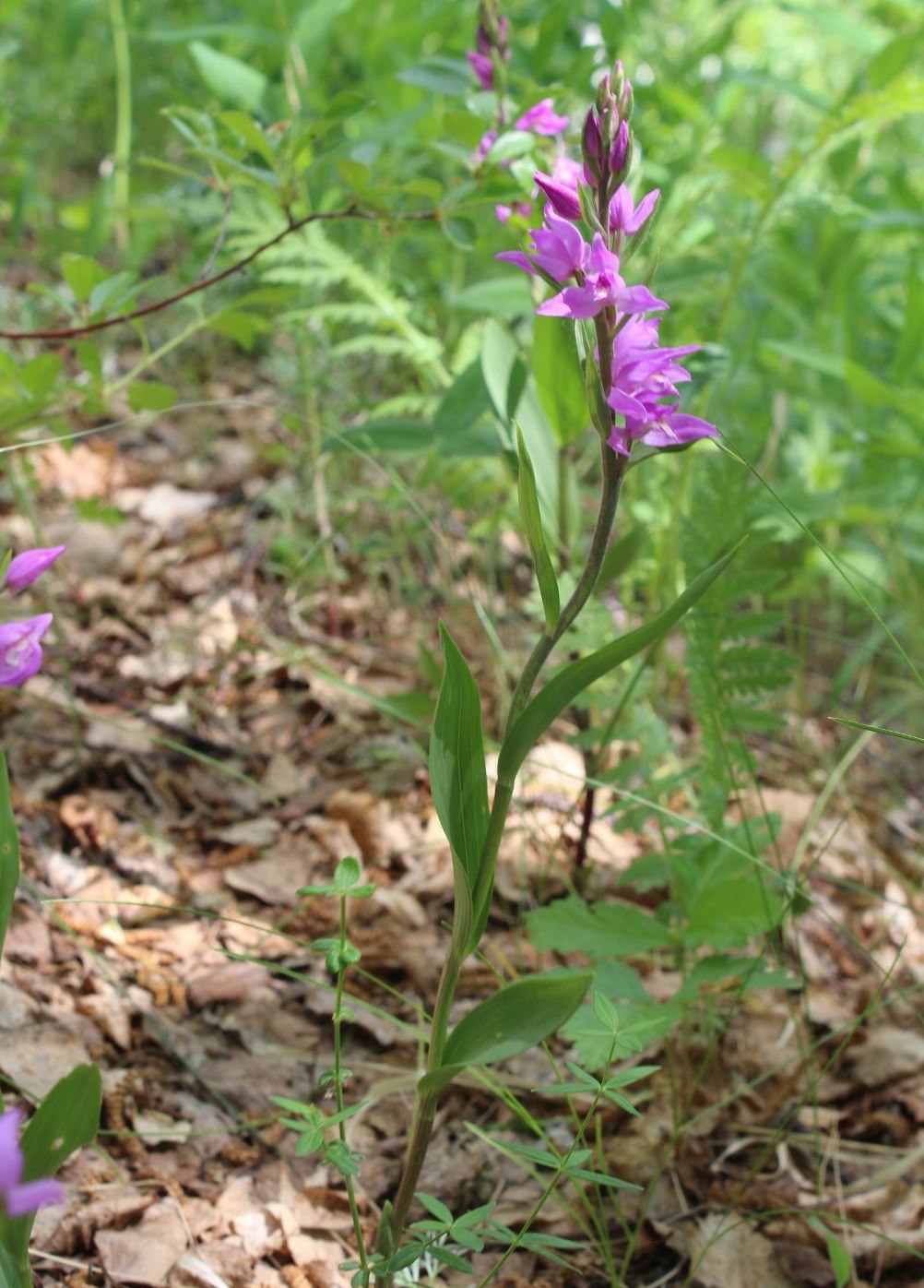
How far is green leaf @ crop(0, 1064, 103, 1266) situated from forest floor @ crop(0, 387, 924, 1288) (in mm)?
166

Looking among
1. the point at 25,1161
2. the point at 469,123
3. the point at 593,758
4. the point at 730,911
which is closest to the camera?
the point at 25,1161

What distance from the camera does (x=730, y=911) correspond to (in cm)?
141

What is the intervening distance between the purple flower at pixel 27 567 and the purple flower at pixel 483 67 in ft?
3.95

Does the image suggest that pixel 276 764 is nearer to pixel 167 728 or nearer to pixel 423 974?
pixel 167 728

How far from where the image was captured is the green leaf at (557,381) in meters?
1.71

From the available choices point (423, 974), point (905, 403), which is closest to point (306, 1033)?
point (423, 974)

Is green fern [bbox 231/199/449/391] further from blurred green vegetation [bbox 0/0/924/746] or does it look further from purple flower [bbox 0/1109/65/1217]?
purple flower [bbox 0/1109/65/1217]

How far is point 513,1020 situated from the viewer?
99 centimetres

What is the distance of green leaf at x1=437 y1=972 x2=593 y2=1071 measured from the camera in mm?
950

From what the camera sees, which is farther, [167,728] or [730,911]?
[167,728]

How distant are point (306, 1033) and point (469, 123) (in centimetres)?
141

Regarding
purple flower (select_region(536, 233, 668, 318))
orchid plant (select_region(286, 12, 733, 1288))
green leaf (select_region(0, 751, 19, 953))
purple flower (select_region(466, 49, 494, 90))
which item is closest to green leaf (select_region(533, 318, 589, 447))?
purple flower (select_region(466, 49, 494, 90))

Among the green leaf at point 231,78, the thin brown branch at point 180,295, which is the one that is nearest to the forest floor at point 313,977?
the thin brown branch at point 180,295

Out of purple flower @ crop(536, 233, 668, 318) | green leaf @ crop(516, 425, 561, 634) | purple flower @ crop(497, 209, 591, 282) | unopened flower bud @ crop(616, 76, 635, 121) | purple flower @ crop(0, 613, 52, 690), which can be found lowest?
purple flower @ crop(0, 613, 52, 690)
